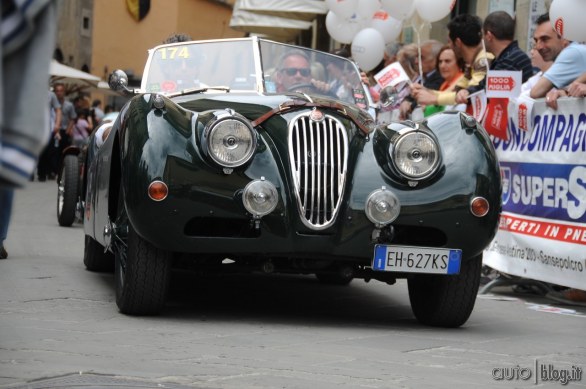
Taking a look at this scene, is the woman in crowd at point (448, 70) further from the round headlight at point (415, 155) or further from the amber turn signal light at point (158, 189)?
the amber turn signal light at point (158, 189)

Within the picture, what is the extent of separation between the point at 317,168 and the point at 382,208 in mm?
372

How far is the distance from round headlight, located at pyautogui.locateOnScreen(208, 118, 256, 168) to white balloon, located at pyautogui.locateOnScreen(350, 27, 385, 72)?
8090 mm

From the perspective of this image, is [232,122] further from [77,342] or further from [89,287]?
[89,287]

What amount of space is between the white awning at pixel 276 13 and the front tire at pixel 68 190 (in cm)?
1527

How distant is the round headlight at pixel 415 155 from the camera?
20.3ft

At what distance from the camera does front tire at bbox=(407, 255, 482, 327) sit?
6402 millimetres

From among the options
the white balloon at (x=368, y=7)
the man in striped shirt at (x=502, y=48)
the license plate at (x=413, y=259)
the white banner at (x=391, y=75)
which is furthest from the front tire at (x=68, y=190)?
the license plate at (x=413, y=259)

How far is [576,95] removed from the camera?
26.2 ft

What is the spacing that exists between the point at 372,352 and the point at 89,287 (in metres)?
2.73

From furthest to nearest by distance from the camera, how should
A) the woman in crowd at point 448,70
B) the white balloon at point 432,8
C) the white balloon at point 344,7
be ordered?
the white balloon at point 344,7
the white balloon at point 432,8
the woman in crowd at point 448,70

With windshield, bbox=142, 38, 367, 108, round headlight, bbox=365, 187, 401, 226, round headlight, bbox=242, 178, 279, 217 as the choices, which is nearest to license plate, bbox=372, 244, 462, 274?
round headlight, bbox=365, 187, 401, 226

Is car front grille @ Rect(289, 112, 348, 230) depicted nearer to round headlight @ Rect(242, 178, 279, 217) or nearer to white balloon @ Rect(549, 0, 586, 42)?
round headlight @ Rect(242, 178, 279, 217)

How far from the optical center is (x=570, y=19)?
823 cm

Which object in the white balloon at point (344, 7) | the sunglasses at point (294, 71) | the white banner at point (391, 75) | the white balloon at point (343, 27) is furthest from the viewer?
the white balloon at point (343, 27)
